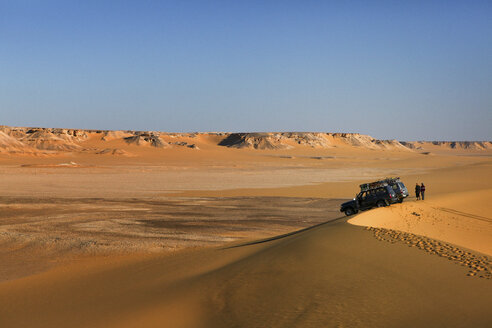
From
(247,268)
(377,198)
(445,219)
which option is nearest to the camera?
(247,268)

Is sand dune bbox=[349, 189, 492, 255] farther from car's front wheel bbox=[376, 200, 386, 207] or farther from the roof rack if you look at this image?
the roof rack

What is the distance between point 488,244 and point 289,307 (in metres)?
11.0

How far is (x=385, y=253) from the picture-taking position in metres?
11.7

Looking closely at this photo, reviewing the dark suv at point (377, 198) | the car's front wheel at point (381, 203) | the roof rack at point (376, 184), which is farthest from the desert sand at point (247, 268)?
the roof rack at point (376, 184)

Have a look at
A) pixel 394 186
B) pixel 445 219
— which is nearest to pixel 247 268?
pixel 445 219

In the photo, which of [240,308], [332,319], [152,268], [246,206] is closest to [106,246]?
[152,268]

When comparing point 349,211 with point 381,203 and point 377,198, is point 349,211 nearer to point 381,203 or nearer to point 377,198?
point 377,198

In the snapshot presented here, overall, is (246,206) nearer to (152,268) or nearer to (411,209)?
(411,209)

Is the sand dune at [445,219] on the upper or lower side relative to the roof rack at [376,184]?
lower

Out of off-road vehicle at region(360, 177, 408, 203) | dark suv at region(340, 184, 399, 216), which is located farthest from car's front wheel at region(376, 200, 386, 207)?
off-road vehicle at region(360, 177, 408, 203)

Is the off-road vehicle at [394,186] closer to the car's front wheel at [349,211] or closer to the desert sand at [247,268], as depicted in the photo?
the desert sand at [247,268]

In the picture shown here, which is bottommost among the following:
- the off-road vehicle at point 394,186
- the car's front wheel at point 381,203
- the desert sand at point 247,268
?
the desert sand at point 247,268

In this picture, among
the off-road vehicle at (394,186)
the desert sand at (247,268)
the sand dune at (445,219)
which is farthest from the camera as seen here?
the off-road vehicle at (394,186)

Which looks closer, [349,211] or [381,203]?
[381,203]
